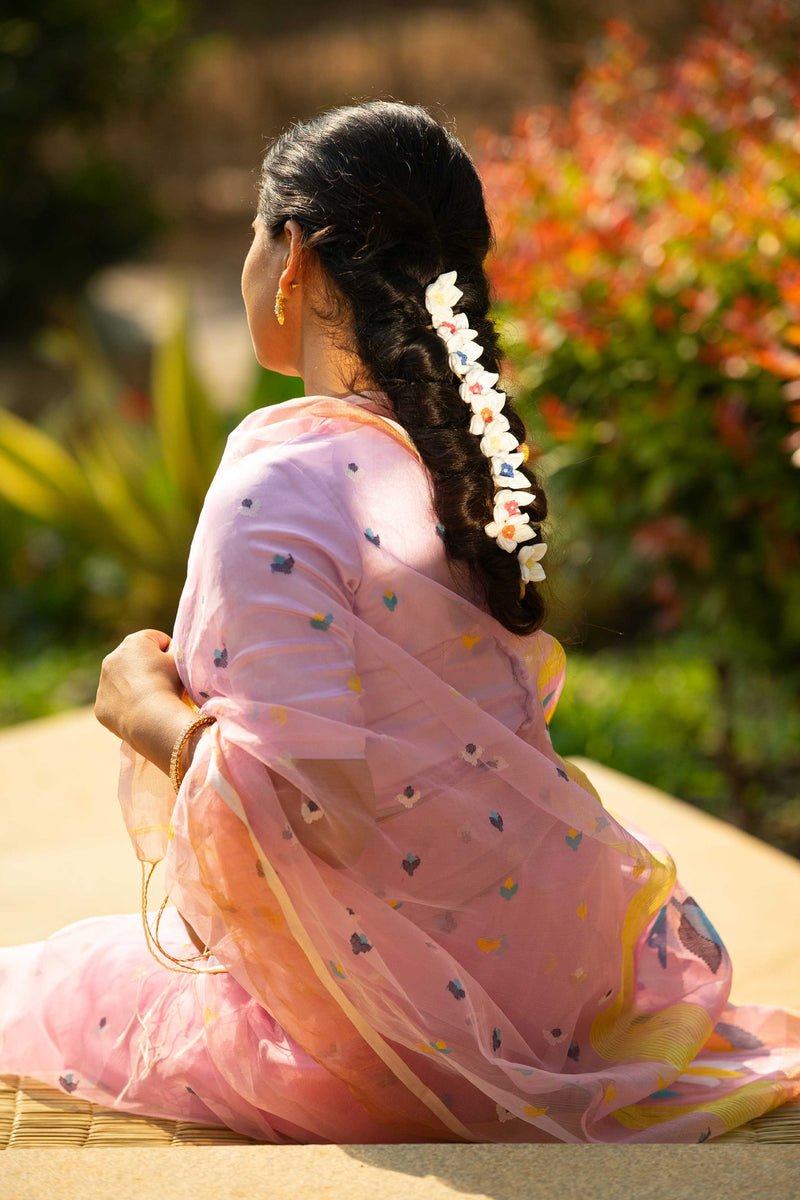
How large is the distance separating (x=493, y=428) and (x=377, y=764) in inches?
17.2

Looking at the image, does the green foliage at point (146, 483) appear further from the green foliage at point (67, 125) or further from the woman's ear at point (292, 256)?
the green foliage at point (67, 125)

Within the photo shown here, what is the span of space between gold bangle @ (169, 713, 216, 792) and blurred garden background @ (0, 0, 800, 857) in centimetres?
52

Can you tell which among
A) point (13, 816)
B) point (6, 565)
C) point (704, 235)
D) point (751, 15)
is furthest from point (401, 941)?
point (6, 565)

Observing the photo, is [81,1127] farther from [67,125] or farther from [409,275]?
[67,125]

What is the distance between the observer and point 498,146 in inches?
176

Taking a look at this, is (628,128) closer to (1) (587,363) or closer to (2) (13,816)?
(1) (587,363)

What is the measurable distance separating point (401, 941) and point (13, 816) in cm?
215

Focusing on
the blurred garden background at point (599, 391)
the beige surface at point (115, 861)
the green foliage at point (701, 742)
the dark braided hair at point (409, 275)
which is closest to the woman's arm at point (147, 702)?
the dark braided hair at point (409, 275)

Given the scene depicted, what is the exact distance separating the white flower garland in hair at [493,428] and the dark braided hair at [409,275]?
0.02 m

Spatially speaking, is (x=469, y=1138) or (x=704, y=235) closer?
(x=469, y=1138)

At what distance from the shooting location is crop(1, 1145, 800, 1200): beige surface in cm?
137

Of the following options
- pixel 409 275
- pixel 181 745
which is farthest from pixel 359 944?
pixel 409 275

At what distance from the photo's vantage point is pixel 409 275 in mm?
1646

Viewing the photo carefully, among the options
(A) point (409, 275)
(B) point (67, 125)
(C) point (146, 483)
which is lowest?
(C) point (146, 483)
